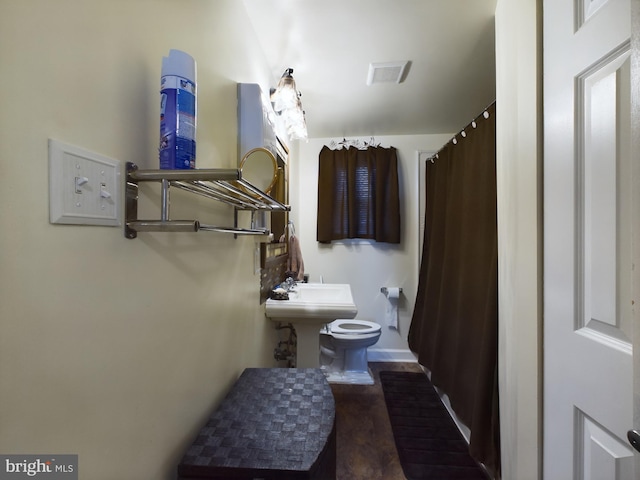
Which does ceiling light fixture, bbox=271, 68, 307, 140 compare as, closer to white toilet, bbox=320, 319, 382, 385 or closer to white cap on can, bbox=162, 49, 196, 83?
white cap on can, bbox=162, 49, 196, 83

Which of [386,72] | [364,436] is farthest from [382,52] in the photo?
[364,436]

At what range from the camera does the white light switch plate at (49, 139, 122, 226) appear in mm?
418

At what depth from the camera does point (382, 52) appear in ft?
4.98

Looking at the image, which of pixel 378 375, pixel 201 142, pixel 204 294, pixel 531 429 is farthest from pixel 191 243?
pixel 378 375

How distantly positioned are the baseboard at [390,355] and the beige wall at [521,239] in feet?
5.08

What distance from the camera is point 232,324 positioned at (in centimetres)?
110

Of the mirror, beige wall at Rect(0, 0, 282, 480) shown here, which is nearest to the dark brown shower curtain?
the mirror

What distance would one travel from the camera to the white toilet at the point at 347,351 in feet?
7.23

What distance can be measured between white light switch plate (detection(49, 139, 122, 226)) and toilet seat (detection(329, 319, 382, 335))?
1.96m

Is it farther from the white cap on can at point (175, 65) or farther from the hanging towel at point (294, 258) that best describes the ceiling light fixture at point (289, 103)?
the white cap on can at point (175, 65)

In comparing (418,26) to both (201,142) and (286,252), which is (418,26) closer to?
(201,142)

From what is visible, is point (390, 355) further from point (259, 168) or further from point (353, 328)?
point (259, 168)

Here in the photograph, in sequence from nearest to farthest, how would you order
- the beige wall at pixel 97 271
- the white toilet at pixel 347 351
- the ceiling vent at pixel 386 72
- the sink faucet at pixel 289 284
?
the beige wall at pixel 97 271
the ceiling vent at pixel 386 72
the sink faucet at pixel 289 284
the white toilet at pixel 347 351

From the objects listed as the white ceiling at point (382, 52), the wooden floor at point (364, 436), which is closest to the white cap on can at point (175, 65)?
the white ceiling at point (382, 52)
